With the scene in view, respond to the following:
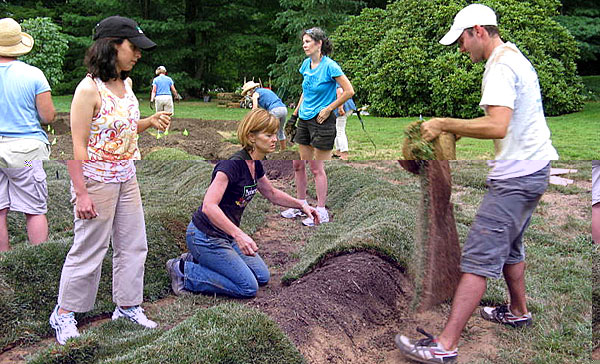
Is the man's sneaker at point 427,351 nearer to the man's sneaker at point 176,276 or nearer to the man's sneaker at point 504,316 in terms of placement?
the man's sneaker at point 504,316

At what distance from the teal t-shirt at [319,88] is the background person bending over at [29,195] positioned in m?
2.29

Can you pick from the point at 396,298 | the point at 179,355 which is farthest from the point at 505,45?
the point at 179,355

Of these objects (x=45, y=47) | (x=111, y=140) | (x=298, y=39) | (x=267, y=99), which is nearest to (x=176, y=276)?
(x=111, y=140)

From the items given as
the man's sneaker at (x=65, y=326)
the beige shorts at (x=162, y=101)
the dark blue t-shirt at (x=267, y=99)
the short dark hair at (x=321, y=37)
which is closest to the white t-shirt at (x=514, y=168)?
the man's sneaker at (x=65, y=326)

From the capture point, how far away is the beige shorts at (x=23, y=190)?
4.02 meters

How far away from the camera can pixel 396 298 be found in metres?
2.94

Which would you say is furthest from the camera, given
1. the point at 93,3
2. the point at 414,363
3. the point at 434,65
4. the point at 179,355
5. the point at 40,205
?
the point at 93,3

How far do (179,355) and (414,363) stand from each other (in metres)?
1.06

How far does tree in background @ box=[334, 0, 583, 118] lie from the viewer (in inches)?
367

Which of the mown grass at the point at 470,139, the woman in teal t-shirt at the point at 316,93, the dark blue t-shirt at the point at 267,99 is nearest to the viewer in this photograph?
the mown grass at the point at 470,139

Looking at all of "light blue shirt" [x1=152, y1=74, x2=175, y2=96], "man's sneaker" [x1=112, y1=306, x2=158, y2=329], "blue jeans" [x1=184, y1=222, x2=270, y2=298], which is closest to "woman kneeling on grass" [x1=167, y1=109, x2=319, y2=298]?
"blue jeans" [x1=184, y1=222, x2=270, y2=298]

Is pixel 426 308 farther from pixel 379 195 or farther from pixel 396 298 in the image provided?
pixel 379 195

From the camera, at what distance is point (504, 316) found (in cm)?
297

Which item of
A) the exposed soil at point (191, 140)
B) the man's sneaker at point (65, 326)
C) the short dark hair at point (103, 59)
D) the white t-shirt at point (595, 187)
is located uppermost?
the short dark hair at point (103, 59)
